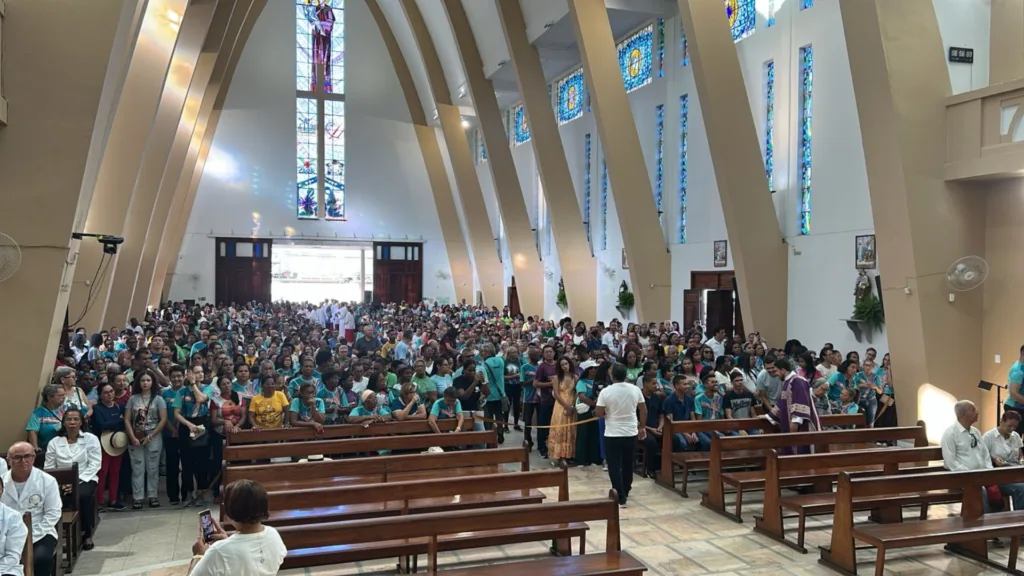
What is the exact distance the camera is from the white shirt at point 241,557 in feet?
9.34

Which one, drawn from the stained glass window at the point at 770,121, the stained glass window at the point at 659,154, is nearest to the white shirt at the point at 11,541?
the stained glass window at the point at 770,121

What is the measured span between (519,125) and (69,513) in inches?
887

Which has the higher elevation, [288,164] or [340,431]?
[288,164]

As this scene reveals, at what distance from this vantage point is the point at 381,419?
7.48 metres

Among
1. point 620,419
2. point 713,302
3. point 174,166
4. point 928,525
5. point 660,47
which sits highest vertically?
point 660,47

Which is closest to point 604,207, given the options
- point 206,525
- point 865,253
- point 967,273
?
point 865,253

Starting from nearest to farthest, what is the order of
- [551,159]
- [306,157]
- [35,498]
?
[35,498] < [551,159] < [306,157]

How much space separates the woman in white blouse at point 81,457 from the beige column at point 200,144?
1430cm

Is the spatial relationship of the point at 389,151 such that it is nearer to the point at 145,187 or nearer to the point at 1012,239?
the point at 145,187

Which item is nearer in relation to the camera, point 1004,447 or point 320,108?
point 1004,447

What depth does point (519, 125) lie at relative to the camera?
1037 inches

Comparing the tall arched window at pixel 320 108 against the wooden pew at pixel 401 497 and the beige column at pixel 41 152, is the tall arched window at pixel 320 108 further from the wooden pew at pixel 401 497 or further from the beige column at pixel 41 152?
the wooden pew at pixel 401 497

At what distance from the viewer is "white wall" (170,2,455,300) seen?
27.8 meters

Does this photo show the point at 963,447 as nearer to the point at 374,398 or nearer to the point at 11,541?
the point at 374,398
